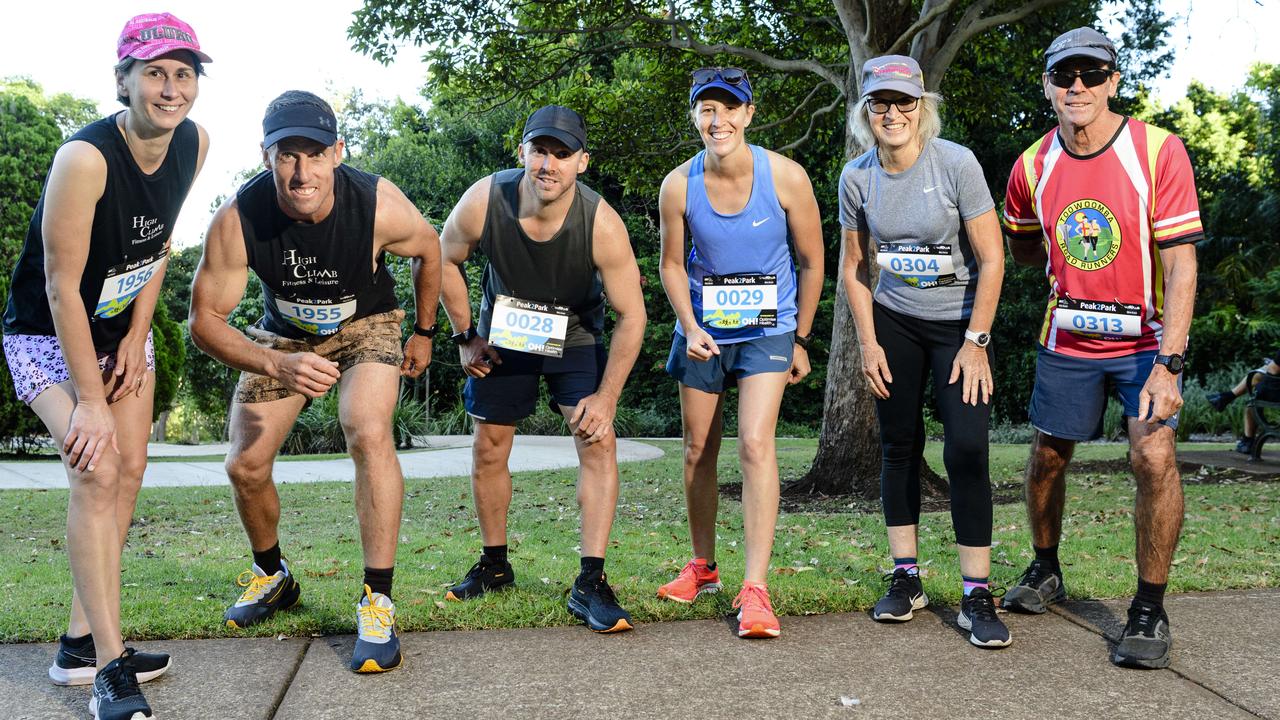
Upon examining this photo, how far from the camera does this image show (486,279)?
4.45 meters

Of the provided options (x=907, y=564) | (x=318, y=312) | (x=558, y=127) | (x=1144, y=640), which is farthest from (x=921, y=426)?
(x=318, y=312)

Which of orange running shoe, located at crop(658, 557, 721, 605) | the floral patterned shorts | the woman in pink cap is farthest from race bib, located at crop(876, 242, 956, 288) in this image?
the floral patterned shorts

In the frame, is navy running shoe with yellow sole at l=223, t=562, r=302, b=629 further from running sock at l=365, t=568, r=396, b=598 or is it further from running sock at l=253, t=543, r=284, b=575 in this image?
running sock at l=365, t=568, r=396, b=598

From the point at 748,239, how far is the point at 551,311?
827 millimetres

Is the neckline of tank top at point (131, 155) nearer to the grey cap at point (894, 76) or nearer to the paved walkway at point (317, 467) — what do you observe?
the grey cap at point (894, 76)

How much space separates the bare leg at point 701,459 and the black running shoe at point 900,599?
2.42 ft

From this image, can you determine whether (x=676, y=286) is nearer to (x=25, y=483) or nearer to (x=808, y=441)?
(x=25, y=483)

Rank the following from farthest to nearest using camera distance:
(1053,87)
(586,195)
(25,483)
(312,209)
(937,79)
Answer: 1. (25,483)
2. (937,79)
3. (586,195)
4. (1053,87)
5. (312,209)

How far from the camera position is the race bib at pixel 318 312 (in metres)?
3.82

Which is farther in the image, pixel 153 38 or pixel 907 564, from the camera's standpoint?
pixel 907 564

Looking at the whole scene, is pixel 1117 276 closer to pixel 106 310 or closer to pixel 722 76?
pixel 722 76

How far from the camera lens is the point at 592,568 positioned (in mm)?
4113

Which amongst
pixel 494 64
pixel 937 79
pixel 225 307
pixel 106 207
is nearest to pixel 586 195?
pixel 225 307

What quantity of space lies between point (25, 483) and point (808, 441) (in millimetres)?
10300
